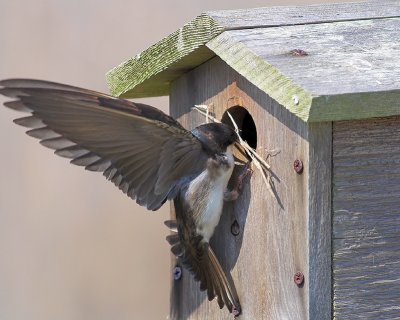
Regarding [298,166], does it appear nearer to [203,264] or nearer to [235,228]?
[235,228]

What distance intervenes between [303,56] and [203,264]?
677 mm

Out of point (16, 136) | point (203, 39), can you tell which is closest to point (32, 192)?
point (16, 136)

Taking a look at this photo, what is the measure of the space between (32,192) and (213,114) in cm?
309

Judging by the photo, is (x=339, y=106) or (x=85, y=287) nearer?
(x=339, y=106)

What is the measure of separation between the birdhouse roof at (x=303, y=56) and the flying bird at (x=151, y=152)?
230 millimetres

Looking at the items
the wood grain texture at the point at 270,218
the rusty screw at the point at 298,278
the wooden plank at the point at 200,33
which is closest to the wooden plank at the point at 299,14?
the wooden plank at the point at 200,33

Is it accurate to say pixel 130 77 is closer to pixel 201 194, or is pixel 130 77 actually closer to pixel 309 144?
pixel 201 194

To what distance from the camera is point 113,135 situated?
283 cm

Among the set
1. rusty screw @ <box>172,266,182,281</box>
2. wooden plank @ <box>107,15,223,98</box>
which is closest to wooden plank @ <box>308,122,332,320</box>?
wooden plank @ <box>107,15,223,98</box>

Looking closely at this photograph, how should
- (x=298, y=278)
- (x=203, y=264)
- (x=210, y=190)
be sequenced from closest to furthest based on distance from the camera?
(x=298, y=278) < (x=210, y=190) < (x=203, y=264)

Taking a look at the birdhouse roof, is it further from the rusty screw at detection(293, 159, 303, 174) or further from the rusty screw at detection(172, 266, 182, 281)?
the rusty screw at detection(172, 266, 182, 281)

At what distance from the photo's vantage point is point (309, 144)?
8.73 feet

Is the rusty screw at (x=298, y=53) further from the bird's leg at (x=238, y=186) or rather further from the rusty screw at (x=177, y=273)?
the rusty screw at (x=177, y=273)

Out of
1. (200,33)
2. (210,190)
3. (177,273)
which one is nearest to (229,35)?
(200,33)
